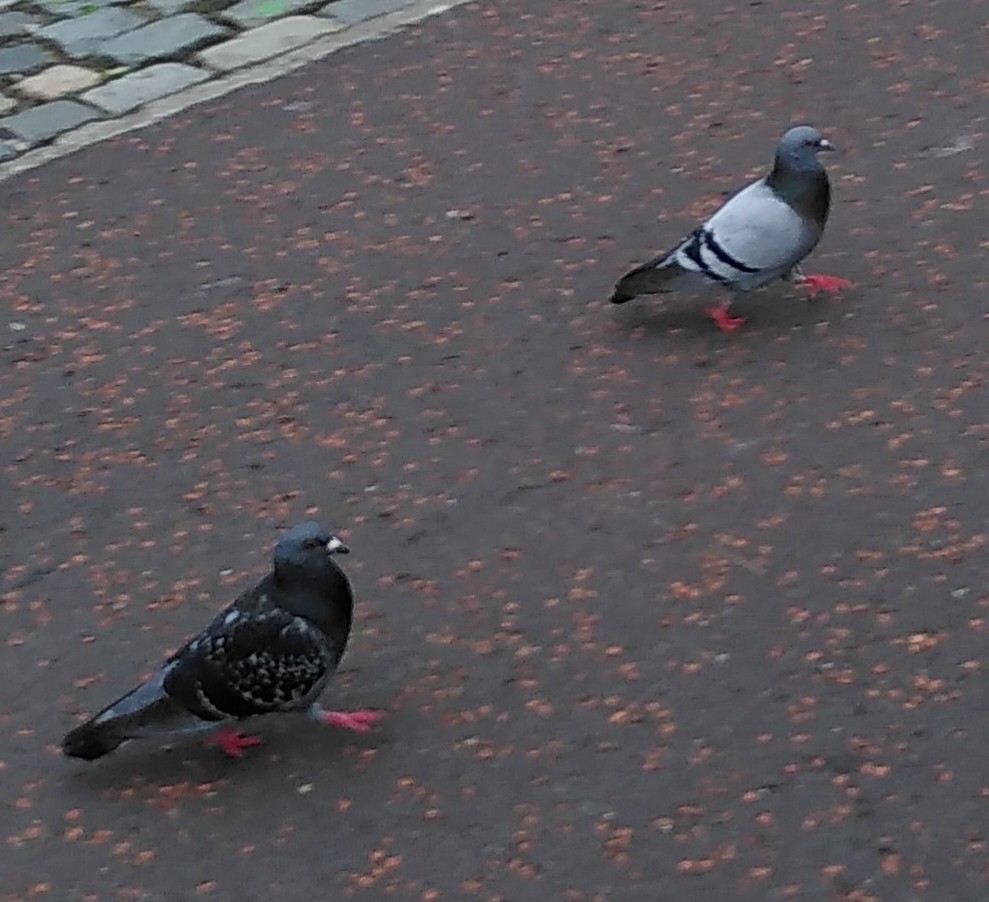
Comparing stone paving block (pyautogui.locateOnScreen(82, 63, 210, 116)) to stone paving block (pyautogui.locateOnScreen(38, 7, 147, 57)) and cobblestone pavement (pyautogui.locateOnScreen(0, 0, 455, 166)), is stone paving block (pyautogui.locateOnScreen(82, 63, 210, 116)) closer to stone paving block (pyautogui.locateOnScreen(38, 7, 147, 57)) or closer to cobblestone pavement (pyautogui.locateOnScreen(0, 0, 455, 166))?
cobblestone pavement (pyautogui.locateOnScreen(0, 0, 455, 166))

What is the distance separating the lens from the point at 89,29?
6.91 metres

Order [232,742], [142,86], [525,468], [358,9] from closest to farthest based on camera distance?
1. [232,742]
2. [525,468]
3. [142,86]
4. [358,9]

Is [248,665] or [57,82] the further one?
[57,82]

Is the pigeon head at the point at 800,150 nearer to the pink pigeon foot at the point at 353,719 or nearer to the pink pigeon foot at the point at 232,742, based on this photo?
the pink pigeon foot at the point at 353,719

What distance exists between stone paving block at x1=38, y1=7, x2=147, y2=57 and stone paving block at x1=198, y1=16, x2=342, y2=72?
0.43 meters

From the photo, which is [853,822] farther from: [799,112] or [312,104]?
[312,104]

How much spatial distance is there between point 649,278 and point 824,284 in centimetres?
55

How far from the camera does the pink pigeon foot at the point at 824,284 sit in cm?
494

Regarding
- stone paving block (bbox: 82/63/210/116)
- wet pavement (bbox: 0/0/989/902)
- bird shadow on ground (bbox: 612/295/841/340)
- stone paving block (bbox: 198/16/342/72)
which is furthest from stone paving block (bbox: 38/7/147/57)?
bird shadow on ground (bbox: 612/295/841/340)

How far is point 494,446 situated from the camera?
4500mm

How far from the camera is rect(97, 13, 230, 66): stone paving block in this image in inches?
265

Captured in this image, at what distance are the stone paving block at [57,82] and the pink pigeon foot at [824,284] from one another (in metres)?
3.11

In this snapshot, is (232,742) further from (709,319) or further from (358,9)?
(358,9)

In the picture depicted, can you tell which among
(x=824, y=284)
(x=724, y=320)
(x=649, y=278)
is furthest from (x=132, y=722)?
(x=824, y=284)
